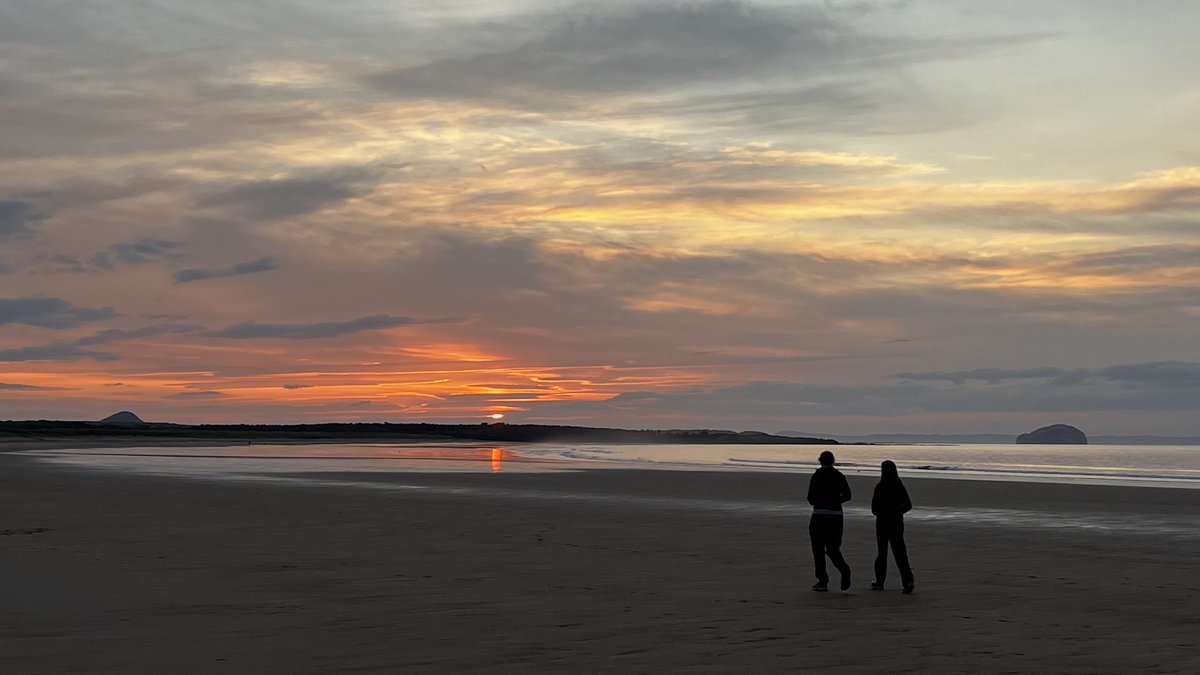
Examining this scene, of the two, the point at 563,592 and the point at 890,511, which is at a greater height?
the point at 890,511

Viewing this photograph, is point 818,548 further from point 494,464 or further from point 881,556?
point 494,464

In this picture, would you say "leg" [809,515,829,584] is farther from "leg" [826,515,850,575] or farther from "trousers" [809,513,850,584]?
"leg" [826,515,850,575]

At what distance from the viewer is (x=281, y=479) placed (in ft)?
165

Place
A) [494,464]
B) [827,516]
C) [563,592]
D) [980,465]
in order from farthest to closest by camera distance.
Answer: [980,465] < [494,464] < [827,516] < [563,592]

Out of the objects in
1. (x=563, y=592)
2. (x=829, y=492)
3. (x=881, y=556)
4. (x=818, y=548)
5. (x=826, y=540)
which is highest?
(x=829, y=492)

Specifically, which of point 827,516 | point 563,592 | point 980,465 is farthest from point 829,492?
point 980,465

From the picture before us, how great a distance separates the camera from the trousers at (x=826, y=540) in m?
17.4

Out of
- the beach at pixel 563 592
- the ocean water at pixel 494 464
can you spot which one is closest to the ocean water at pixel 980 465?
Result: the ocean water at pixel 494 464

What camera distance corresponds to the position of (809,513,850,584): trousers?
17.4m

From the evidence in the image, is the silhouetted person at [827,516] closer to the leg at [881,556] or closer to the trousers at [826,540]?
the trousers at [826,540]

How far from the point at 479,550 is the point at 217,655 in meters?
10.9

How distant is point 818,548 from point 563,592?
390 centimetres

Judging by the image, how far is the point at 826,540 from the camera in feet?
57.8

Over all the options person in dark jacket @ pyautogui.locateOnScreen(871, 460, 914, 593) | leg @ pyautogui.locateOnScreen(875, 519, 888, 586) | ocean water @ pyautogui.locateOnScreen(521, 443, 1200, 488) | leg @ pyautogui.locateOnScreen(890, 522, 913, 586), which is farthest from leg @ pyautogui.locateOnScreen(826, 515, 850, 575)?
ocean water @ pyautogui.locateOnScreen(521, 443, 1200, 488)
